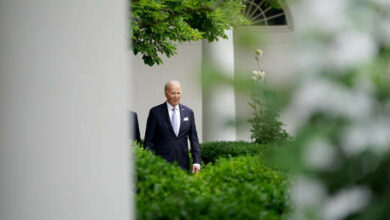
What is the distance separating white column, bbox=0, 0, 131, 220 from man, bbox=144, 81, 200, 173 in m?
6.02

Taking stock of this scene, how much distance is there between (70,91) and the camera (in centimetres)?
282

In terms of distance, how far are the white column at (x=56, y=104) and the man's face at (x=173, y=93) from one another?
19.2 ft

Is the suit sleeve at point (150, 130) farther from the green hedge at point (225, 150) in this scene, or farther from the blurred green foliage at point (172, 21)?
the green hedge at point (225, 150)

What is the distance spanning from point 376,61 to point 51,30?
1.33m

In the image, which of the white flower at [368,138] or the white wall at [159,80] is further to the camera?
the white wall at [159,80]

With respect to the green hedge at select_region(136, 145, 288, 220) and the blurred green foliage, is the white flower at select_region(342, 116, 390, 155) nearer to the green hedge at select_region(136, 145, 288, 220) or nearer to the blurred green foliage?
the green hedge at select_region(136, 145, 288, 220)

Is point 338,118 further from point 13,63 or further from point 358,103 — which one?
point 13,63

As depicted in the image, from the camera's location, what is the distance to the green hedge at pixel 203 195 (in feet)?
14.4

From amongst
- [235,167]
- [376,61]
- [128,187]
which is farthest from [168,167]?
[376,61]

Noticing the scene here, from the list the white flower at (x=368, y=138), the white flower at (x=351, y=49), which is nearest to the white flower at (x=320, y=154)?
the white flower at (x=368, y=138)

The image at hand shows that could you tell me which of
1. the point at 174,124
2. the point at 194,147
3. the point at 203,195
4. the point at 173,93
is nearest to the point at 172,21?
the point at 173,93

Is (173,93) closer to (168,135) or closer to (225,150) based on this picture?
(168,135)

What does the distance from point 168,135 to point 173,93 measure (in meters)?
0.57

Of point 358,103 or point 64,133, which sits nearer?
point 358,103
